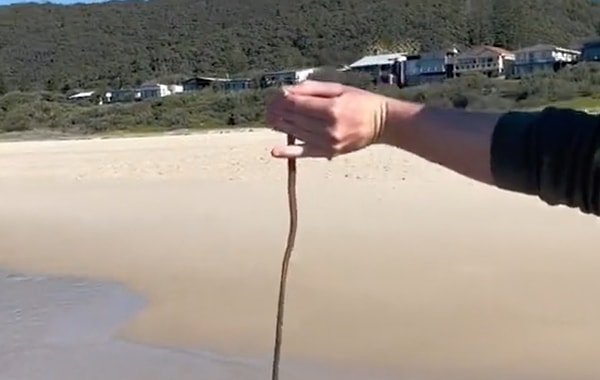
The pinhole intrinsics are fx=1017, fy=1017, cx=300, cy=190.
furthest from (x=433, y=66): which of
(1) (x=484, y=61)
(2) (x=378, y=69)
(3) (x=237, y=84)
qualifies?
(2) (x=378, y=69)

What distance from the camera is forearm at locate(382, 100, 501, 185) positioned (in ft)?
4.38

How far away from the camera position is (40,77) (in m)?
82.4

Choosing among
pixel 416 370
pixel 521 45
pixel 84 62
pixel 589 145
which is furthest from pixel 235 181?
pixel 84 62

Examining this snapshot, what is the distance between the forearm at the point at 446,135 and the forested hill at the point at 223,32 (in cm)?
5990

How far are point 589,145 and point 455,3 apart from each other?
262 feet

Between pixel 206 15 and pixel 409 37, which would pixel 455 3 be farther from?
pixel 206 15

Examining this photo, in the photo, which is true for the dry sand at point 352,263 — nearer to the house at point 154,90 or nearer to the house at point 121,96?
the house at point 154,90

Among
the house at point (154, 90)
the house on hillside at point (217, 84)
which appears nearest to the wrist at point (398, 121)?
the house on hillside at point (217, 84)

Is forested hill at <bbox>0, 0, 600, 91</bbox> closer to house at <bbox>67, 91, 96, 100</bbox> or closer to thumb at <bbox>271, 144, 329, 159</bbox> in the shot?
house at <bbox>67, 91, 96, 100</bbox>

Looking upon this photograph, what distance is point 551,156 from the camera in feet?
4.06

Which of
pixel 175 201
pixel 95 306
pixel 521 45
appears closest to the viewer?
pixel 95 306

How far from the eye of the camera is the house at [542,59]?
46534 millimetres

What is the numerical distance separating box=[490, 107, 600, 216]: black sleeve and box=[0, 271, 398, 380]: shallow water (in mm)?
4071

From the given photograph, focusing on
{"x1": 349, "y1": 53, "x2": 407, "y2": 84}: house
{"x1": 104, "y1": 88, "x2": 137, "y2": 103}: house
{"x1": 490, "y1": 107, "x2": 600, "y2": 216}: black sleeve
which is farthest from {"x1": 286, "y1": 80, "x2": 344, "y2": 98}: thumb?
{"x1": 104, "y1": 88, "x2": 137, "y2": 103}: house
